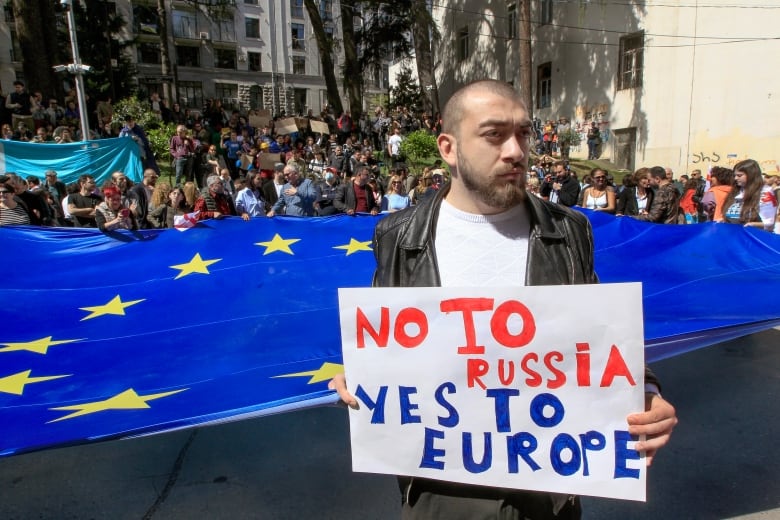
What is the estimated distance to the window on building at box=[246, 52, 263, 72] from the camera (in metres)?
50.4

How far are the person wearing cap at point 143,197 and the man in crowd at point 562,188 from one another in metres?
6.42

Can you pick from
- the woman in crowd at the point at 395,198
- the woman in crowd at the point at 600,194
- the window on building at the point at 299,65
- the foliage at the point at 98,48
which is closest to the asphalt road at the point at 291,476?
the woman in crowd at the point at 600,194

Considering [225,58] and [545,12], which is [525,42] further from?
[225,58]

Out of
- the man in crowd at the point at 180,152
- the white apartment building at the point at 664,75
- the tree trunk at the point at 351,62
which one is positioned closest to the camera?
the man in crowd at the point at 180,152

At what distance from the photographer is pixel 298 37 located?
53500 millimetres

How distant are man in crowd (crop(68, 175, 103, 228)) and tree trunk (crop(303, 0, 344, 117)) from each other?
18.0m

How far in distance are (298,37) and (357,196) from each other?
48.6 m

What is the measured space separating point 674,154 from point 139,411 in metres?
21.7

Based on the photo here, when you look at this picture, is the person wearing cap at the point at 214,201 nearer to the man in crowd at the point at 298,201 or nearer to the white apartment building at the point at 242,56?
the man in crowd at the point at 298,201

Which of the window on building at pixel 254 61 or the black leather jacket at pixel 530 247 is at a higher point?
the window on building at pixel 254 61

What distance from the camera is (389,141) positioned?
1950 cm

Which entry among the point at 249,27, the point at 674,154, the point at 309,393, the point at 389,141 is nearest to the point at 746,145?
the point at 674,154

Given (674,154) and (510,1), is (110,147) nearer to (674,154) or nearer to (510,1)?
(674,154)

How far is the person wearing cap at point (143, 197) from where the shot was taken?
838 centimetres
